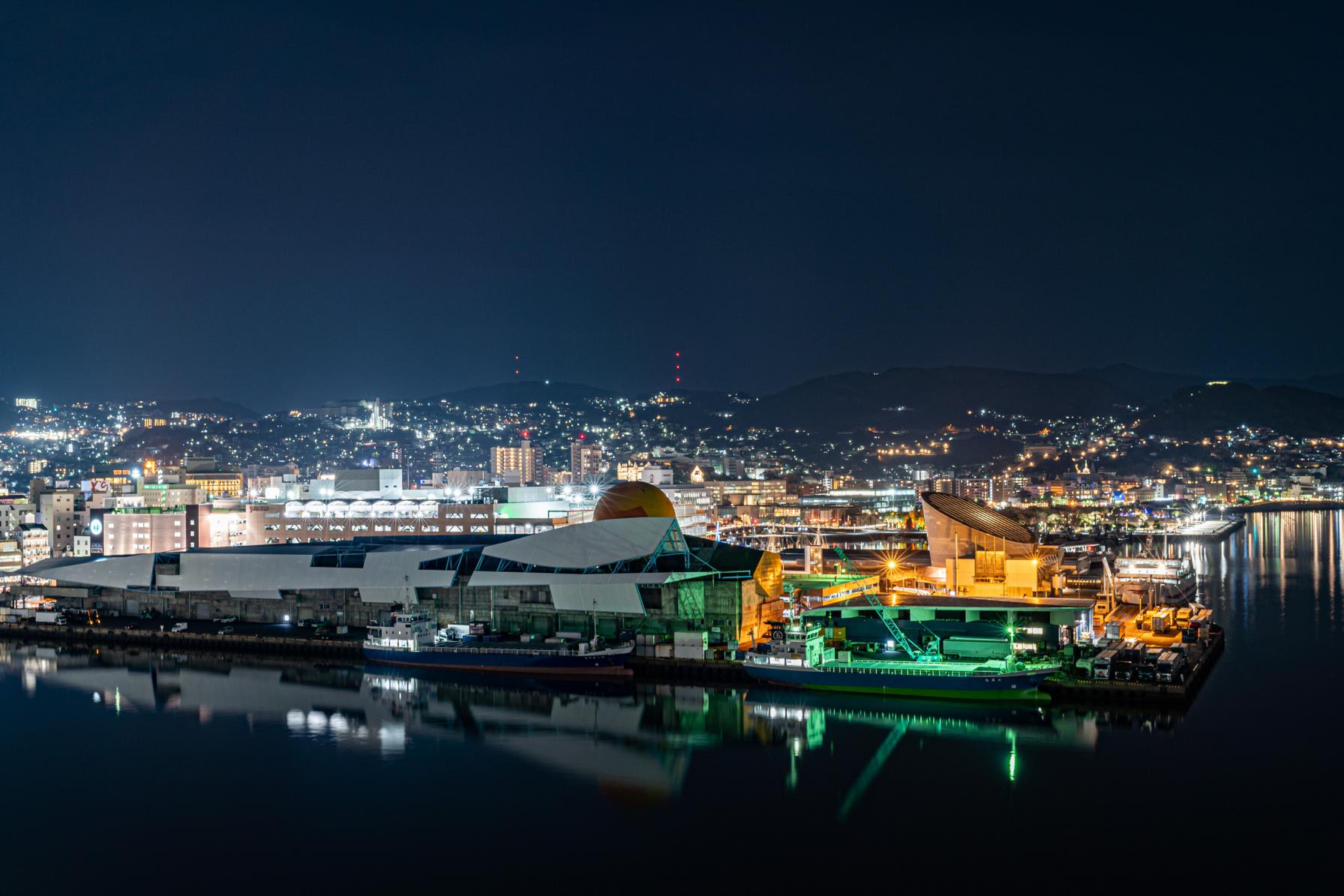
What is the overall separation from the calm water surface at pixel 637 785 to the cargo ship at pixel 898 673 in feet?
1.91

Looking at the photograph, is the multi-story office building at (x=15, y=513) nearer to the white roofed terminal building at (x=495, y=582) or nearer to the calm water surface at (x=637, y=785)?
the white roofed terminal building at (x=495, y=582)

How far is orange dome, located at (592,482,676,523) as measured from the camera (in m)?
32.3

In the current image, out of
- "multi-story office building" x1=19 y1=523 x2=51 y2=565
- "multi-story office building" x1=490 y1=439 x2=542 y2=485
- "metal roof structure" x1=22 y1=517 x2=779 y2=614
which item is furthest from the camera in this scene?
"multi-story office building" x1=490 y1=439 x2=542 y2=485

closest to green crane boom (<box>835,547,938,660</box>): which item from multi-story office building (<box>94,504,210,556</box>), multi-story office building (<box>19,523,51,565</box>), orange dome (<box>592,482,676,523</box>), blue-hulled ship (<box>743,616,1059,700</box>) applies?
blue-hulled ship (<box>743,616,1059,700</box>)

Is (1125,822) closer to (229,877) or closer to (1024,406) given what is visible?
(229,877)

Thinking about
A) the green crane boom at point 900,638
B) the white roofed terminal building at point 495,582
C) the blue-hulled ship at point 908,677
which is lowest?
the blue-hulled ship at point 908,677

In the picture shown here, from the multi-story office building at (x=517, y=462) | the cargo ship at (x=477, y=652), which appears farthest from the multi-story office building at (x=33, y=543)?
the multi-story office building at (x=517, y=462)

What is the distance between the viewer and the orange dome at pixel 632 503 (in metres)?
32.3

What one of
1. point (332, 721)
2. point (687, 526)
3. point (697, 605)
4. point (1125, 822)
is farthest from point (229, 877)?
point (687, 526)

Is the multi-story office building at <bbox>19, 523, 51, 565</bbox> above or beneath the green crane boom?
above

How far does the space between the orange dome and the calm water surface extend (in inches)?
427

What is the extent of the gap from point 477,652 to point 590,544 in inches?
122

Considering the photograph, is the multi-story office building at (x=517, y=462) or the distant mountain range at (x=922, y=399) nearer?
the multi-story office building at (x=517, y=462)

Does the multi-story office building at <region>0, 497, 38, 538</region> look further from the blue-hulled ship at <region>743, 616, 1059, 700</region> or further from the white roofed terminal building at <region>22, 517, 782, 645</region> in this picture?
the blue-hulled ship at <region>743, 616, 1059, 700</region>
